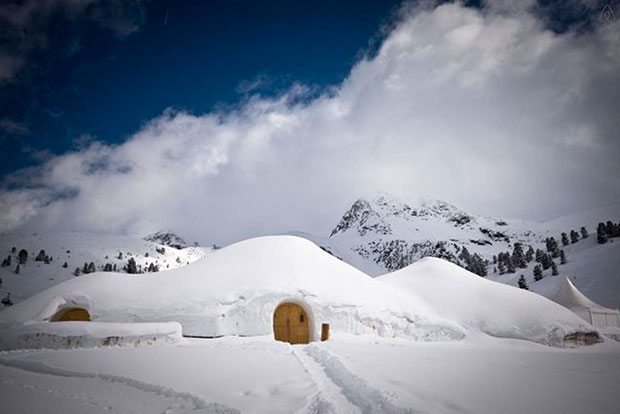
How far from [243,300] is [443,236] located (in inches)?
5271

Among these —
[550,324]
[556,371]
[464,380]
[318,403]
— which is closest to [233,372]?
[318,403]

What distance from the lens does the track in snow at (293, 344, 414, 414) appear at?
4406 millimetres

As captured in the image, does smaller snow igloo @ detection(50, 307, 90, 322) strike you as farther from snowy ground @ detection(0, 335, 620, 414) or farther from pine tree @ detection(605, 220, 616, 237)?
pine tree @ detection(605, 220, 616, 237)

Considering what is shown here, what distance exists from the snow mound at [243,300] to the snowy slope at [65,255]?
36.3 metres

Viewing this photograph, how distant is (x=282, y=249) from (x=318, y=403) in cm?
1606

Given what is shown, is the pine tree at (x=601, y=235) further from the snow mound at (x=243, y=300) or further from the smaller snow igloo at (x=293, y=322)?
the smaller snow igloo at (x=293, y=322)

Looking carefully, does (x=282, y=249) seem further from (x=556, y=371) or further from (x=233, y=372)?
(x=556, y=371)

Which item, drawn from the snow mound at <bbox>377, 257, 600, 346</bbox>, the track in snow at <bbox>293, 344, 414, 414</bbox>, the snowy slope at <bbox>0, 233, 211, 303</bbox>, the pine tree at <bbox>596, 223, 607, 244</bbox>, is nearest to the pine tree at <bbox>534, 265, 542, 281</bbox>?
the pine tree at <bbox>596, 223, 607, 244</bbox>

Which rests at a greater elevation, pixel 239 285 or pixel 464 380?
pixel 239 285

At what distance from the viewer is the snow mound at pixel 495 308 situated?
1808 centimetres

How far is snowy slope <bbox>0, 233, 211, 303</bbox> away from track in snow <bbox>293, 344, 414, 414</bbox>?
51.8m

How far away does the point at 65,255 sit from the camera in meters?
69.1

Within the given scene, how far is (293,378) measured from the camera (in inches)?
248

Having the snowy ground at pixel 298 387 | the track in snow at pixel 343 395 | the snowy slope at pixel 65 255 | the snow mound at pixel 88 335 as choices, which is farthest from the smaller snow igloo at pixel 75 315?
the snowy slope at pixel 65 255
